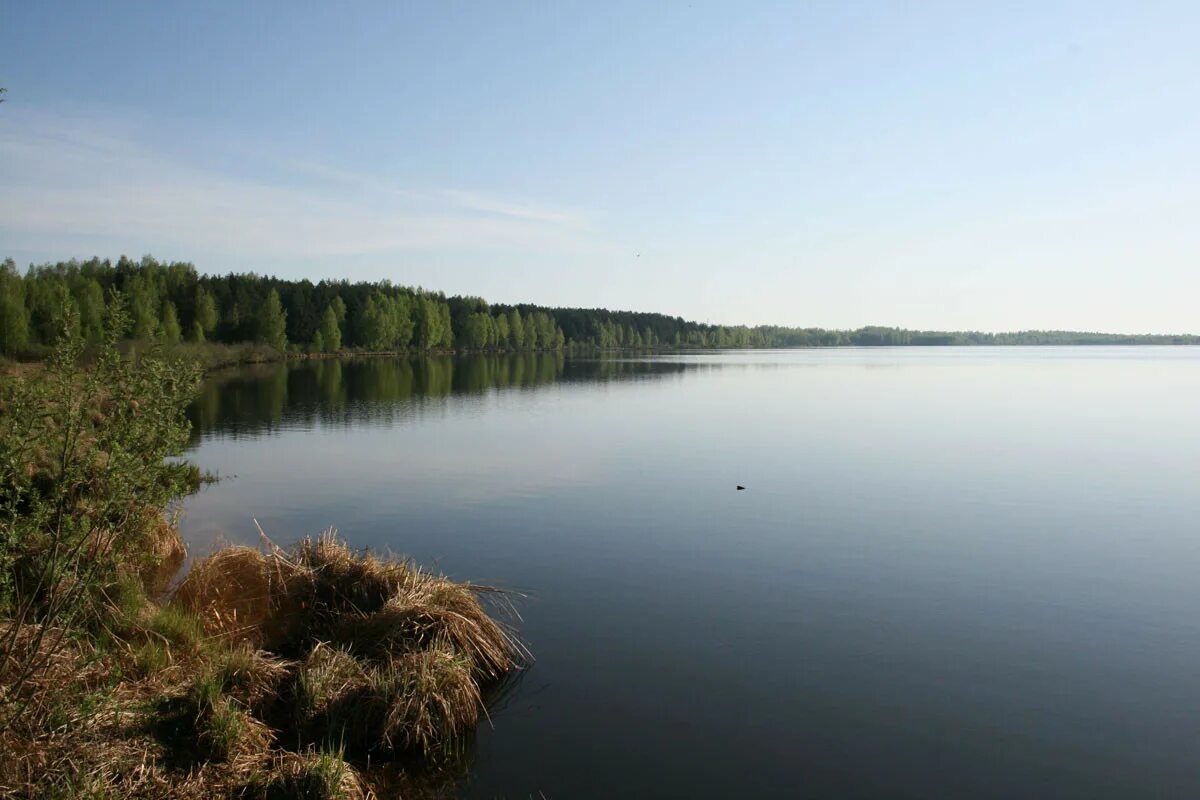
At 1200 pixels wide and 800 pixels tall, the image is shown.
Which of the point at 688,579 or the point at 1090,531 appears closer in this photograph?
the point at 688,579

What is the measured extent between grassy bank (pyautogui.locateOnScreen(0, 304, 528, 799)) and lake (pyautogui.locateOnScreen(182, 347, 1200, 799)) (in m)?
1.11

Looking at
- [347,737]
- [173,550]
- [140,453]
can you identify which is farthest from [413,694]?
[173,550]

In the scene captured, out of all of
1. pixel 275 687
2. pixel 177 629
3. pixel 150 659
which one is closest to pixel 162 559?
pixel 177 629

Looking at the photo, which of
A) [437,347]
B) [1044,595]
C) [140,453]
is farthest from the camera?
[437,347]

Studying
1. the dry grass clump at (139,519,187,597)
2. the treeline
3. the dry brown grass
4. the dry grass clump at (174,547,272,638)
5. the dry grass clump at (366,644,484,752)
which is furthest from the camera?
the treeline

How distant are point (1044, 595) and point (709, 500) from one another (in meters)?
9.24

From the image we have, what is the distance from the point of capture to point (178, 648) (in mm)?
10266

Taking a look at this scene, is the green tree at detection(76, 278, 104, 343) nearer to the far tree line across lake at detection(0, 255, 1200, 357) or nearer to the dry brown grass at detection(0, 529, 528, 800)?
the far tree line across lake at detection(0, 255, 1200, 357)

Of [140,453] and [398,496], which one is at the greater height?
[140,453]

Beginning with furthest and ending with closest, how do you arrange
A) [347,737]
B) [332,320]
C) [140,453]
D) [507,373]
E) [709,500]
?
[332,320] → [507,373] → [709,500] → [347,737] → [140,453]

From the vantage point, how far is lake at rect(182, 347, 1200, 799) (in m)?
9.55

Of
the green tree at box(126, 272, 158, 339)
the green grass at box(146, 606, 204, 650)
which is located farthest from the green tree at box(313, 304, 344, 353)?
the green grass at box(146, 606, 204, 650)

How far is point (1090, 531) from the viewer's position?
1947cm

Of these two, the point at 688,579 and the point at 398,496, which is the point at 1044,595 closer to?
the point at 688,579
